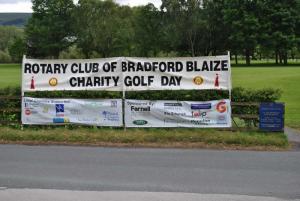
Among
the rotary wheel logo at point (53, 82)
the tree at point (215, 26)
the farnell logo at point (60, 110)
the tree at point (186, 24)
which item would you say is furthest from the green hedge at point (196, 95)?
the tree at point (215, 26)

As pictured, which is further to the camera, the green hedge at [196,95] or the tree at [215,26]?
the tree at [215,26]

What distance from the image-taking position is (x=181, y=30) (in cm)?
9506

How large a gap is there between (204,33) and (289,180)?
90.9 m

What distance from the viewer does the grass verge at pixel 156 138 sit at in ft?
40.0

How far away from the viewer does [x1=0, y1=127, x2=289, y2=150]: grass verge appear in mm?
12195

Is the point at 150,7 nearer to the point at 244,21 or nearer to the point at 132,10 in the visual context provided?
the point at 132,10

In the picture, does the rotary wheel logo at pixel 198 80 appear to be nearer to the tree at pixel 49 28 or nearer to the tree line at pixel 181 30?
the tree line at pixel 181 30

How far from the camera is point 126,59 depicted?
47.1ft


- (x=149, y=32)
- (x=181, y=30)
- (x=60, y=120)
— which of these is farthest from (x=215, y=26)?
(x=60, y=120)

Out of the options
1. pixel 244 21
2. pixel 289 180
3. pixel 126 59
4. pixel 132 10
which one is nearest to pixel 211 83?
pixel 126 59

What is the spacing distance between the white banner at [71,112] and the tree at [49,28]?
103 m

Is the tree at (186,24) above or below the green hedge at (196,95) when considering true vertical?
above

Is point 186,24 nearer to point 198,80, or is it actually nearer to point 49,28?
point 49,28

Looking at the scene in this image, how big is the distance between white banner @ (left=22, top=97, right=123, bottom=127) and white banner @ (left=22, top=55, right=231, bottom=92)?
480 millimetres
